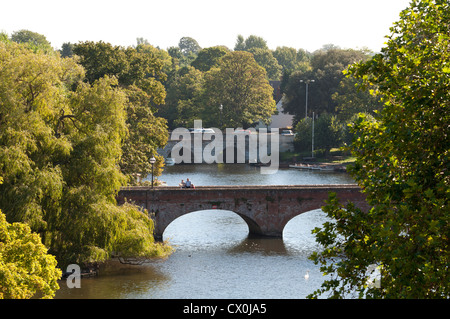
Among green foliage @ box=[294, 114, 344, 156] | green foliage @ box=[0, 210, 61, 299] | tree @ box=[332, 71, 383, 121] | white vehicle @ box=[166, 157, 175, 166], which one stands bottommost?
white vehicle @ box=[166, 157, 175, 166]

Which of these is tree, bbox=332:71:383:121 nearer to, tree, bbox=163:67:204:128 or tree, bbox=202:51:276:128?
tree, bbox=202:51:276:128

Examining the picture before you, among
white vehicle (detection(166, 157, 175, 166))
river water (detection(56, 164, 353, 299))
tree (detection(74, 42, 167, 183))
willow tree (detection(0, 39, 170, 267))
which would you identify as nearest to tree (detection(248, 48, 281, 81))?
white vehicle (detection(166, 157, 175, 166))

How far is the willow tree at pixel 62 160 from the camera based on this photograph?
33969 mm

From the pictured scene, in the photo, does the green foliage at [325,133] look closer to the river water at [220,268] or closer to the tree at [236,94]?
the tree at [236,94]

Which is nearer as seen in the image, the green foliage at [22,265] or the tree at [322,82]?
the green foliage at [22,265]

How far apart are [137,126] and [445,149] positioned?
148 ft

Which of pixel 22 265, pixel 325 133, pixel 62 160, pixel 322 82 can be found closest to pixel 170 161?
pixel 325 133

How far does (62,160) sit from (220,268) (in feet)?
38.3

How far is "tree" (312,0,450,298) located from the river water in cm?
1969

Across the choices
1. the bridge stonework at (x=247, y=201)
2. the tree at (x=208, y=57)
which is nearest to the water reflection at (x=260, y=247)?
the bridge stonework at (x=247, y=201)

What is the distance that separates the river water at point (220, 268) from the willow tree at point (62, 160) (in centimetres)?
189

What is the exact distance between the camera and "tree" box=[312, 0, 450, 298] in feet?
41.2

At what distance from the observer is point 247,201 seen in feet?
155

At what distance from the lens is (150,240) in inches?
1512
